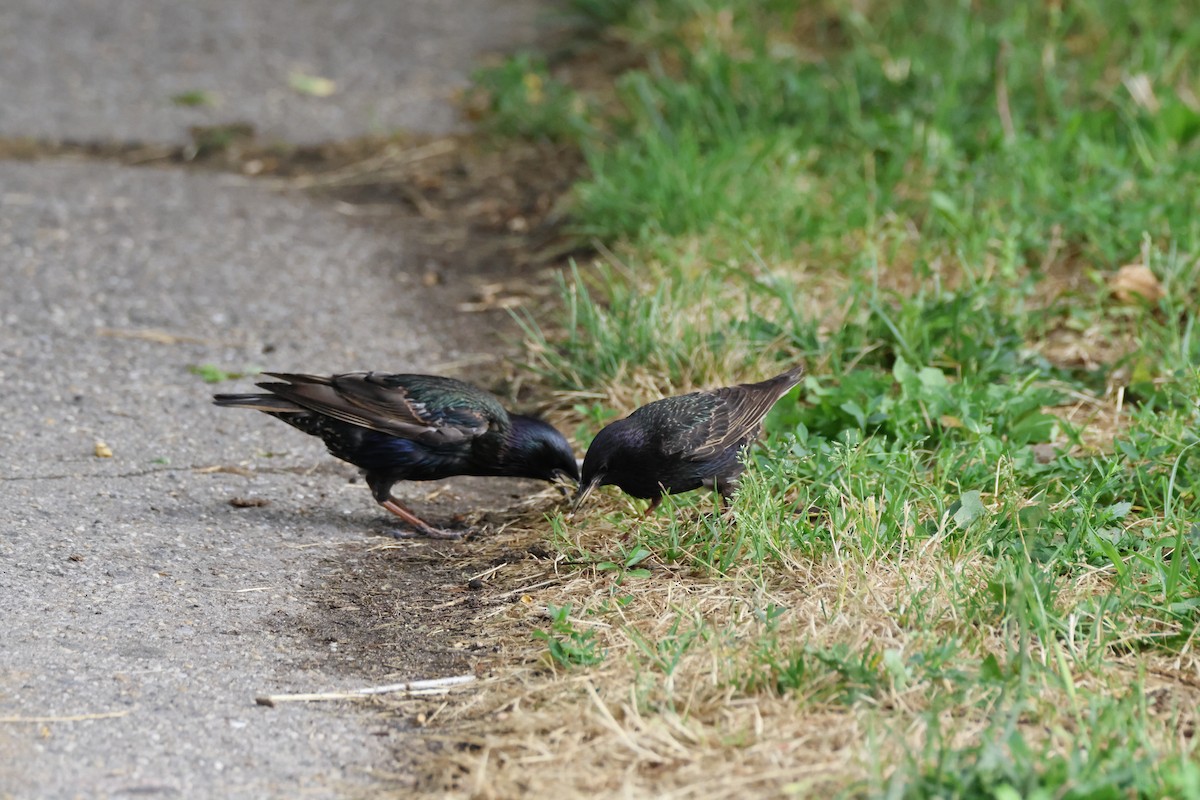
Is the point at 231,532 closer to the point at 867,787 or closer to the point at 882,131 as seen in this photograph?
the point at 867,787

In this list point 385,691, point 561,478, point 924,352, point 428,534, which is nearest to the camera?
point 385,691

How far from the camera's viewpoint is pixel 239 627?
3740mm

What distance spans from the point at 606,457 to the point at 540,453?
338 millimetres

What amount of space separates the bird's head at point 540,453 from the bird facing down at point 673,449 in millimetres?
143

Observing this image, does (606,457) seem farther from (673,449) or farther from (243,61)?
(243,61)

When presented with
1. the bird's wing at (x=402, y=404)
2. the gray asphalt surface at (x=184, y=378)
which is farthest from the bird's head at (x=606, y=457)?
the gray asphalt surface at (x=184, y=378)

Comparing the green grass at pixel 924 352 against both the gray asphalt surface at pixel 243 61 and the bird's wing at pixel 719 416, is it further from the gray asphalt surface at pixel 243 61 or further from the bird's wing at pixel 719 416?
the gray asphalt surface at pixel 243 61

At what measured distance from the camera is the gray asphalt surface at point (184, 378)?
10.5ft

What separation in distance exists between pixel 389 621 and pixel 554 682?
701 mm

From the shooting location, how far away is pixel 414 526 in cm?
461

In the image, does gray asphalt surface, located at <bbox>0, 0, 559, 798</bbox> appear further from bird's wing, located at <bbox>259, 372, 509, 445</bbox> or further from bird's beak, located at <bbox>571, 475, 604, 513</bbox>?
bird's beak, located at <bbox>571, 475, 604, 513</bbox>

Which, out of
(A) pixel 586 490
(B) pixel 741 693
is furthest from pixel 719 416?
(B) pixel 741 693

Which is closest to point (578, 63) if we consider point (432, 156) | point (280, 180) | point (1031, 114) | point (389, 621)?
point (432, 156)

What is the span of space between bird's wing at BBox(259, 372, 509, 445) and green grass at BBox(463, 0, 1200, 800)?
554 mm
